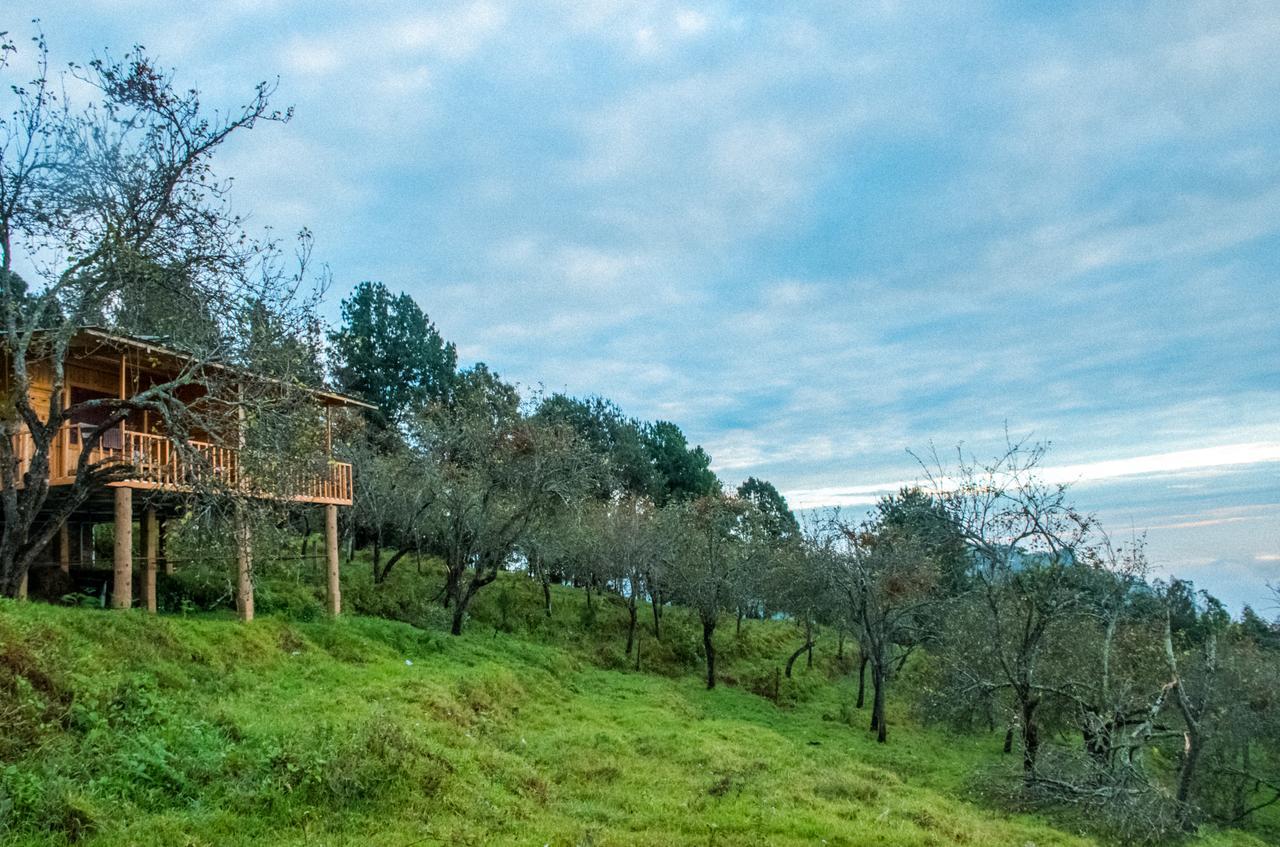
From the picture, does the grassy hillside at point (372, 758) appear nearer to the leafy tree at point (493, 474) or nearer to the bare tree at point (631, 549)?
the leafy tree at point (493, 474)

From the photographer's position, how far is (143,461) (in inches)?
579

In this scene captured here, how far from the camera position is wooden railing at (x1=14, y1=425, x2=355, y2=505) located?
1331 centimetres

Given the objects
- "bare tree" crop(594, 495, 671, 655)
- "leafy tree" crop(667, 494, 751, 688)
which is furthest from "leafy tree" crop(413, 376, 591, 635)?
"leafy tree" crop(667, 494, 751, 688)

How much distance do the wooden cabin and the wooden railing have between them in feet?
0.08

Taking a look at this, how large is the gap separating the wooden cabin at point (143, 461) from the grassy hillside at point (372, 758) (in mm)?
2315

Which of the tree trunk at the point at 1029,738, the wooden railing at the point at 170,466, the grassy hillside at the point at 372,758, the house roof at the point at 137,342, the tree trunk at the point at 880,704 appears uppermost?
the house roof at the point at 137,342

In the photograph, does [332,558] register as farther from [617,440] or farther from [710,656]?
[617,440]

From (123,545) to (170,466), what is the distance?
1958 mm

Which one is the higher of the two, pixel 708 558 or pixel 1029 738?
pixel 708 558

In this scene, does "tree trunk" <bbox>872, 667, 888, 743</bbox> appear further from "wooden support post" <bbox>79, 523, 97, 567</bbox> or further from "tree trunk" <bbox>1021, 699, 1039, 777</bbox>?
"wooden support post" <bbox>79, 523, 97, 567</bbox>

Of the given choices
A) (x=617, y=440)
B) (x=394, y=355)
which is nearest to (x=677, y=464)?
(x=617, y=440)

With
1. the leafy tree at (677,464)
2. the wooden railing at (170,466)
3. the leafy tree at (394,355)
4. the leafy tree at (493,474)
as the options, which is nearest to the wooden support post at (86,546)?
the wooden railing at (170,466)

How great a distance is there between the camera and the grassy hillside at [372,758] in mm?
7539

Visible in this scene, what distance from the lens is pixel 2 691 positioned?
820 centimetres
